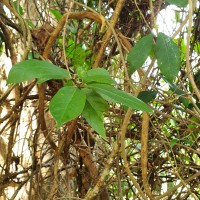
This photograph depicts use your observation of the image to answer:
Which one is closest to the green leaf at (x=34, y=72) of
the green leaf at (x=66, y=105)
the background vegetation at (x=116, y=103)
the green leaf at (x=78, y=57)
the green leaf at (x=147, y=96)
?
the green leaf at (x=66, y=105)

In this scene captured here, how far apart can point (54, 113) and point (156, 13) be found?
0.62 meters

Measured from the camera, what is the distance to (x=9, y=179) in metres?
1.21

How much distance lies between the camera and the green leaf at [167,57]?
75cm

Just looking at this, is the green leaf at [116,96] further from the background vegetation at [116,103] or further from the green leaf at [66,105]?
the background vegetation at [116,103]

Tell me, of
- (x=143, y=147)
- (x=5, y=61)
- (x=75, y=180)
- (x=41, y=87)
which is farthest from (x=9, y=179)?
(x=5, y=61)

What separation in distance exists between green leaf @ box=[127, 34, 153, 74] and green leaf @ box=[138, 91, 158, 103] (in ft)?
0.43

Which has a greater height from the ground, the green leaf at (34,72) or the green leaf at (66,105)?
the green leaf at (34,72)

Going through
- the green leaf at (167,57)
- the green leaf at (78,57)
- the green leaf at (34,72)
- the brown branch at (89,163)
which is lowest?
the brown branch at (89,163)

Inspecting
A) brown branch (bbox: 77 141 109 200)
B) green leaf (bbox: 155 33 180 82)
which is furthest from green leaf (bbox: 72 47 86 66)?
green leaf (bbox: 155 33 180 82)

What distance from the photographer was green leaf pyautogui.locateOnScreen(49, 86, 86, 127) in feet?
1.74

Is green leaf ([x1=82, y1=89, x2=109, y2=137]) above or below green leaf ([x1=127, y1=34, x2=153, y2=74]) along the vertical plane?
below

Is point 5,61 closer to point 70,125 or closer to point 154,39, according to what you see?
point 70,125

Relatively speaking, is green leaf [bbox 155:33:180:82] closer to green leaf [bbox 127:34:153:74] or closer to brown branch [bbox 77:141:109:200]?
green leaf [bbox 127:34:153:74]

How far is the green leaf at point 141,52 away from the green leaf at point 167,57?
0.03m
